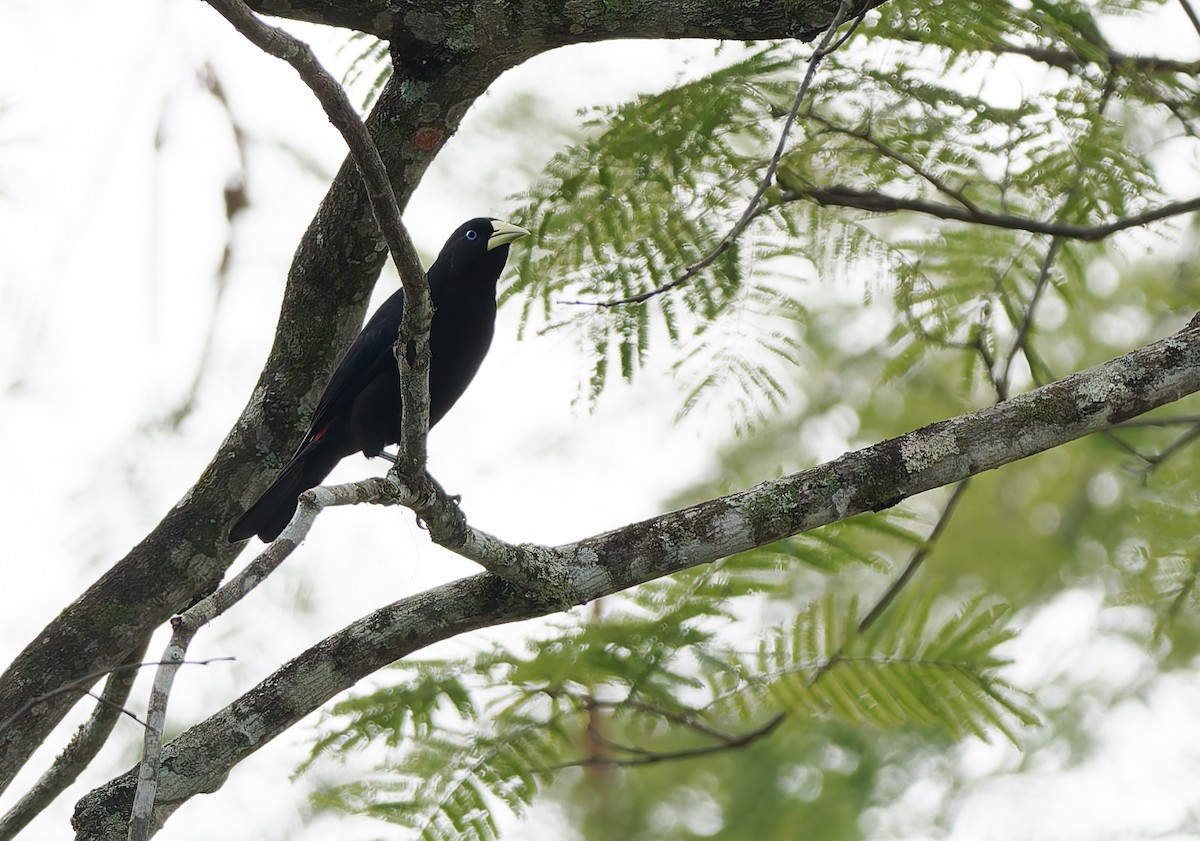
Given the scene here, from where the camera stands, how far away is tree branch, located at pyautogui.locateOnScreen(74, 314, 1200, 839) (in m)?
3.07

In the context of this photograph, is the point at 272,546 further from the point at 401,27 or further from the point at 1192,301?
the point at 1192,301

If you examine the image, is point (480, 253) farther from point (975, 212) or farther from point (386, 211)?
point (386, 211)

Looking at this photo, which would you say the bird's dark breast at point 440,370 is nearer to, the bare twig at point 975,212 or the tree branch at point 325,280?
the tree branch at point 325,280

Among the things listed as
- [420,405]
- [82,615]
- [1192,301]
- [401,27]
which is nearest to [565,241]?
[401,27]

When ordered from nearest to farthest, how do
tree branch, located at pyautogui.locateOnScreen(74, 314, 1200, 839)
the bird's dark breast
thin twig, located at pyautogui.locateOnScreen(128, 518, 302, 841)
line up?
1. thin twig, located at pyautogui.locateOnScreen(128, 518, 302, 841)
2. tree branch, located at pyautogui.locateOnScreen(74, 314, 1200, 839)
3. the bird's dark breast

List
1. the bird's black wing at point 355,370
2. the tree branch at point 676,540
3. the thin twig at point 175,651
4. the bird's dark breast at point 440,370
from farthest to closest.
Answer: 1. the bird's dark breast at point 440,370
2. the bird's black wing at point 355,370
3. the tree branch at point 676,540
4. the thin twig at point 175,651

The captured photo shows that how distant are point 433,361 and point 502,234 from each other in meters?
0.49

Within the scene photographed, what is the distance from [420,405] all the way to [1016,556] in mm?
6340

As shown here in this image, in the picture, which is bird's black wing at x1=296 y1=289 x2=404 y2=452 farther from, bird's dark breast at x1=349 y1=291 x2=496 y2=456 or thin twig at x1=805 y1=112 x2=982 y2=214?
thin twig at x1=805 y1=112 x2=982 y2=214

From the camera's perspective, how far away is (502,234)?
445 centimetres

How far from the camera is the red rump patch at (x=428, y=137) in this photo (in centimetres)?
370

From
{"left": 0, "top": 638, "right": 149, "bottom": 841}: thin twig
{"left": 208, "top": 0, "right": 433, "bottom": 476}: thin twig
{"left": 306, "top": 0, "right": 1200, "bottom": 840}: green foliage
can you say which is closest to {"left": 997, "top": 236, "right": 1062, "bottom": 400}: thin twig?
{"left": 306, "top": 0, "right": 1200, "bottom": 840}: green foliage

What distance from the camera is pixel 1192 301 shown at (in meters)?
4.92

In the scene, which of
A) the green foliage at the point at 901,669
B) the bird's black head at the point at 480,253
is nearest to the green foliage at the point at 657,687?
the green foliage at the point at 901,669
